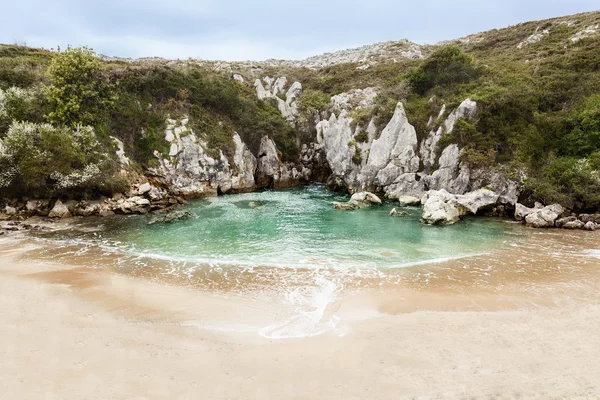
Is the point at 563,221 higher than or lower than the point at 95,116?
lower

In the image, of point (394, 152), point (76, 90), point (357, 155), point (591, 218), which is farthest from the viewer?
point (357, 155)

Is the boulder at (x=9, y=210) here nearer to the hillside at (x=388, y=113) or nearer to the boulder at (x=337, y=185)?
the hillside at (x=388, y=113)

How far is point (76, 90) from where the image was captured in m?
30.2

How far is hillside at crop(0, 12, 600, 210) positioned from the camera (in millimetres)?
26078

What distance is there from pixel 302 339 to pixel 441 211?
750 inches

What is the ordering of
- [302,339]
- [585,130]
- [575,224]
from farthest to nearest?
[585,130] < [575,224] < [302,339]

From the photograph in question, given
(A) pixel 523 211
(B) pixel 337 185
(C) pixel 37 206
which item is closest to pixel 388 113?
(B) pixel 337 185

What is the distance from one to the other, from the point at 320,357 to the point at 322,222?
1675cm

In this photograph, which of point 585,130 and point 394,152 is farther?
point 394,152

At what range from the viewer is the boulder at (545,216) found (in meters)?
22.8

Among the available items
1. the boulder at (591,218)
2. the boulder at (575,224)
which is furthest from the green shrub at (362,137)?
the boulder at (591,218)

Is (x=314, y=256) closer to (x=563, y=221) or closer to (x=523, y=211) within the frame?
(x=523, y=211)

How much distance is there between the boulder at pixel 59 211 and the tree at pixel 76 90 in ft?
23.9

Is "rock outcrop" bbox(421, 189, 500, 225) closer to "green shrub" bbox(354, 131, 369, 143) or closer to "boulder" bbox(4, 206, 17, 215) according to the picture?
"green shrub" bbox(354, 131, 369, 143)
